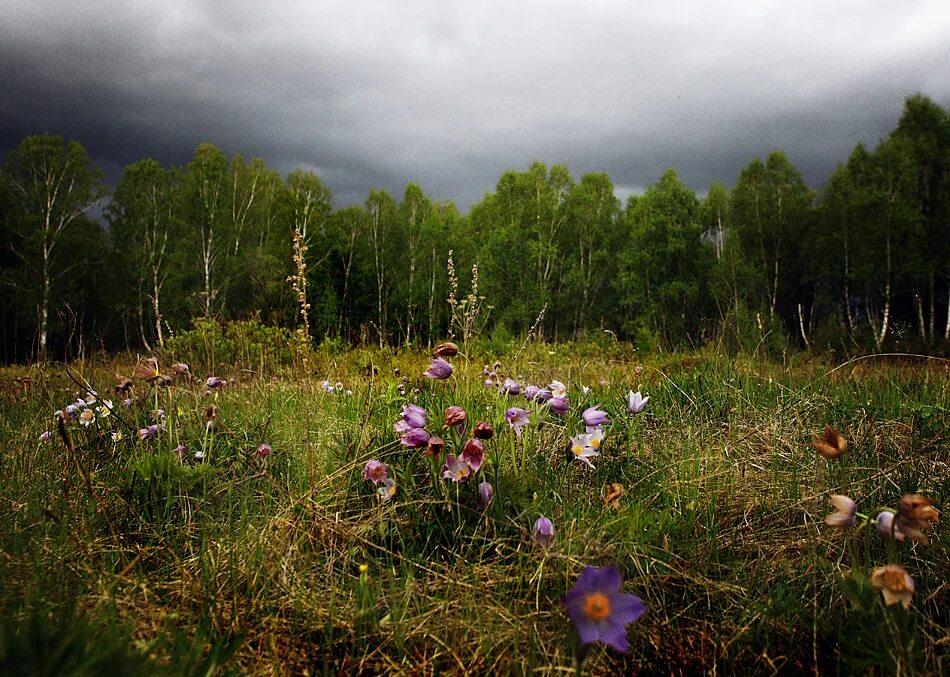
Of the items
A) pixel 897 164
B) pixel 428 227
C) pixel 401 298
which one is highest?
pixel 897 164

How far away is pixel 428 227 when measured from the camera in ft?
99.2

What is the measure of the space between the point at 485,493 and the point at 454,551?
24 centimetres

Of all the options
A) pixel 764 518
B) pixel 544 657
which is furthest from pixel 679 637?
pixel 764 518

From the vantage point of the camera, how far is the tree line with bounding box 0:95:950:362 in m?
24.2

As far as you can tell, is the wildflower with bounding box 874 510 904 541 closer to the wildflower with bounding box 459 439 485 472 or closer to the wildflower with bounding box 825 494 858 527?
the wildflower with bounding box 825 494 858 527

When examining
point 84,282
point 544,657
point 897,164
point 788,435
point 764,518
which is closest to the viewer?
point 544,657

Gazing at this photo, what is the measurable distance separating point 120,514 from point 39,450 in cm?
122

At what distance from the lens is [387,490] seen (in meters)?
2.05

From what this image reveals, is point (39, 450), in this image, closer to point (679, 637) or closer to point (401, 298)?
point (679, 637)

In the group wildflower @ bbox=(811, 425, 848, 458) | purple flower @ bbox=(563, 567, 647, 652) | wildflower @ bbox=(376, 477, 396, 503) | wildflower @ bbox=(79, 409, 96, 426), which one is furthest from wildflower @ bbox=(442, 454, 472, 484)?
wildflower @ bbox=(79, 409, 96, 426)

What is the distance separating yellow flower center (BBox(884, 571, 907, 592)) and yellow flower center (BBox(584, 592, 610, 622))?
0.63m

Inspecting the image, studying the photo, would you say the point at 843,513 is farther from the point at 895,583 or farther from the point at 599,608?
the point at 599,608

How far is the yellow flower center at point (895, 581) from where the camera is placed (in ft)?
3.89

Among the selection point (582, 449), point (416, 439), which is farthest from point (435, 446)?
point (582, 449)
